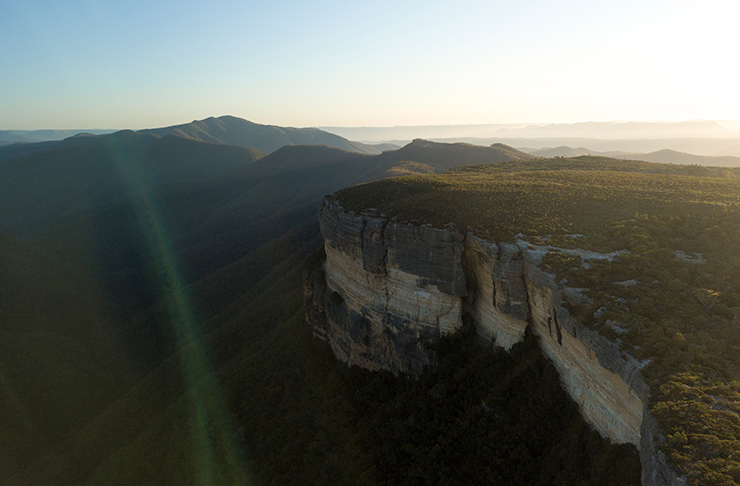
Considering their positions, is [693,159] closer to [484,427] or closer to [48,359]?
[484,427]

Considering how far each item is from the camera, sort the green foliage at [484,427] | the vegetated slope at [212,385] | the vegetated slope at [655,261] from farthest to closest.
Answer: the vegetated slope at [212,385] → the green foliage at [484,427] → the vegetated slope at [655,261]

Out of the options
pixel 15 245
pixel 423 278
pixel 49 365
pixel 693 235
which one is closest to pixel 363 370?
pixel 423 278

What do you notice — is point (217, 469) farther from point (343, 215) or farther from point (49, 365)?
point (49, 365)

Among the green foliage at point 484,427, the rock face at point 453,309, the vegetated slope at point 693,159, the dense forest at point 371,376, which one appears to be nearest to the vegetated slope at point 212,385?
the dense forest at point 371,376

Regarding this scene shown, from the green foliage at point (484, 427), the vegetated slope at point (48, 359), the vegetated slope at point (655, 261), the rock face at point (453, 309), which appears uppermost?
the vegetated slope at point (655, 261)

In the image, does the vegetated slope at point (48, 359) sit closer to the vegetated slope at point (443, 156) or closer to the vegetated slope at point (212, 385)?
the vegetated slope at point (212, 385)

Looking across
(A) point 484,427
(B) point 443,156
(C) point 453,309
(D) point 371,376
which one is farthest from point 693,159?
(A) point 484,427
